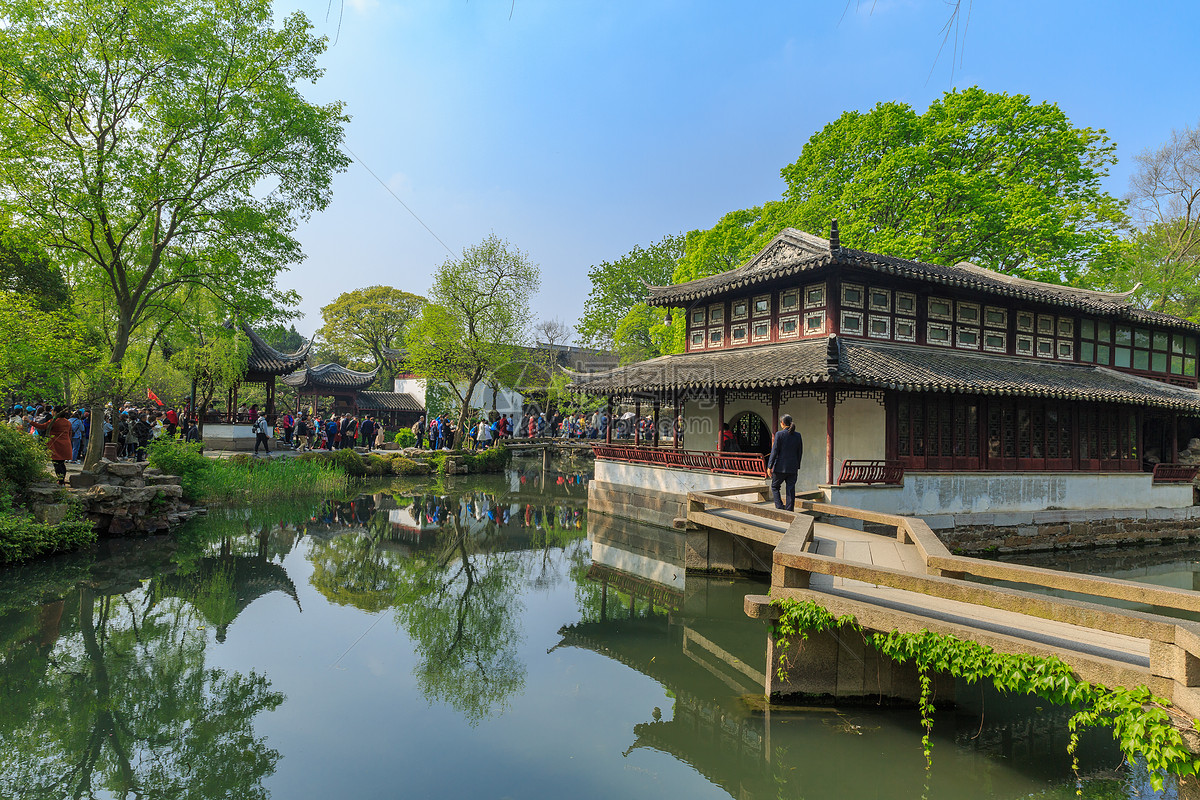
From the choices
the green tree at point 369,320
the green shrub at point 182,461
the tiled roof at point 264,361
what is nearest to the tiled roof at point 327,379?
the green tree at point 369,320

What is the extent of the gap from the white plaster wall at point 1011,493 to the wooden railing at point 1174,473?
15cm

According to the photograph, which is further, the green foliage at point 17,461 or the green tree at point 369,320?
the green tree at point 369,320

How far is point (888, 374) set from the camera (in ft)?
38.4

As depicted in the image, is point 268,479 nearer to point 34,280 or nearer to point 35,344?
point 35,344

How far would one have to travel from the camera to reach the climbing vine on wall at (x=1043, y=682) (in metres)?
3.27

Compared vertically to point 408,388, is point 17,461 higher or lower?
lower

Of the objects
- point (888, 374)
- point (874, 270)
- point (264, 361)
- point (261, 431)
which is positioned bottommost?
point (261, 431)

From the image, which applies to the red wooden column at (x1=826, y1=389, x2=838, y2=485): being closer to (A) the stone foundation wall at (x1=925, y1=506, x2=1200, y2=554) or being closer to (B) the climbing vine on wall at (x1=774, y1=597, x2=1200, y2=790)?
(A) the stone foundation wall at (x1=925, y1=506, x2=1200, y2=554)

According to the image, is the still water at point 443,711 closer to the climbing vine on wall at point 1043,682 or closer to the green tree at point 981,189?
the climbing vine on wall at point 1043,682

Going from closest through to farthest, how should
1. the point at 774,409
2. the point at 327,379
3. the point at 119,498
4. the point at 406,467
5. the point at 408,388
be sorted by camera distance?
1. the point at 119,498
2. the point at 774,409
3. the point at 406,467
4. the point at 327,379
5. the point at 408,388

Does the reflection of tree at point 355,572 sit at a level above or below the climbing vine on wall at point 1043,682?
below

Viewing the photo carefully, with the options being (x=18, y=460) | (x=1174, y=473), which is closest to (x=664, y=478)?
(x=18, y=460)

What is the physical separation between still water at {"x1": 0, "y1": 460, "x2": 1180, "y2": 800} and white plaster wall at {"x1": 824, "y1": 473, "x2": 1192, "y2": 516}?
3.73 m

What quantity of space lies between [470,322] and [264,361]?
24.8 feet
